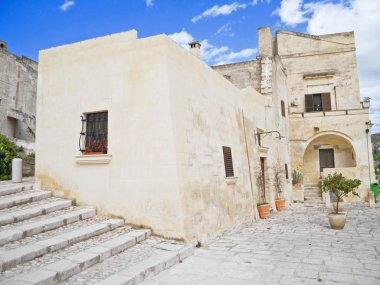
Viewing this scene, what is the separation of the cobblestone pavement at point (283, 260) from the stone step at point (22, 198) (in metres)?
3.58

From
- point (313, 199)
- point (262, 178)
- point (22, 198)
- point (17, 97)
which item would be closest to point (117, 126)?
point (22, 198)

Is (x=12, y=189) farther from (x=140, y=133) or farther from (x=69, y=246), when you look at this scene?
(x=140, y=133)

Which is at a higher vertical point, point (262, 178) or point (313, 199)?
point (262, 178)

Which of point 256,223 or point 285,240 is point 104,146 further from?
point 256,223

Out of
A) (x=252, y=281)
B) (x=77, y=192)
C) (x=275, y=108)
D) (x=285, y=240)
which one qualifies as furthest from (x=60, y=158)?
(x=275, y=108)

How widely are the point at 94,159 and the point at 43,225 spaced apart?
1737mm

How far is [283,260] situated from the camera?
5.19 m

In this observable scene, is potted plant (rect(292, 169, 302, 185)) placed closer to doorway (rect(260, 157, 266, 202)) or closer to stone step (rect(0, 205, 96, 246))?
doorway (rect(260, 157, 266, 202))

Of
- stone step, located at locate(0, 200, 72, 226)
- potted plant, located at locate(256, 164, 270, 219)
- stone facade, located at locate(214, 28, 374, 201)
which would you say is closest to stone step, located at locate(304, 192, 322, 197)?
stone facade, located at locate(214, 28, 374, 201)

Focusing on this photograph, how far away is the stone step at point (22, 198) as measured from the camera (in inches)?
234

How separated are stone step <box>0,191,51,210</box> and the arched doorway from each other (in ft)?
55.1

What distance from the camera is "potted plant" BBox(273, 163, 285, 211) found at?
1359cm

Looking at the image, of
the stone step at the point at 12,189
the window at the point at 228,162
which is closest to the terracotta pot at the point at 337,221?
the window at the point at 228,162

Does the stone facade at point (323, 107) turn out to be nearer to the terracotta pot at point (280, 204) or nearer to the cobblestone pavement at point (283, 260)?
the terracotta pot at point (280, 204)
